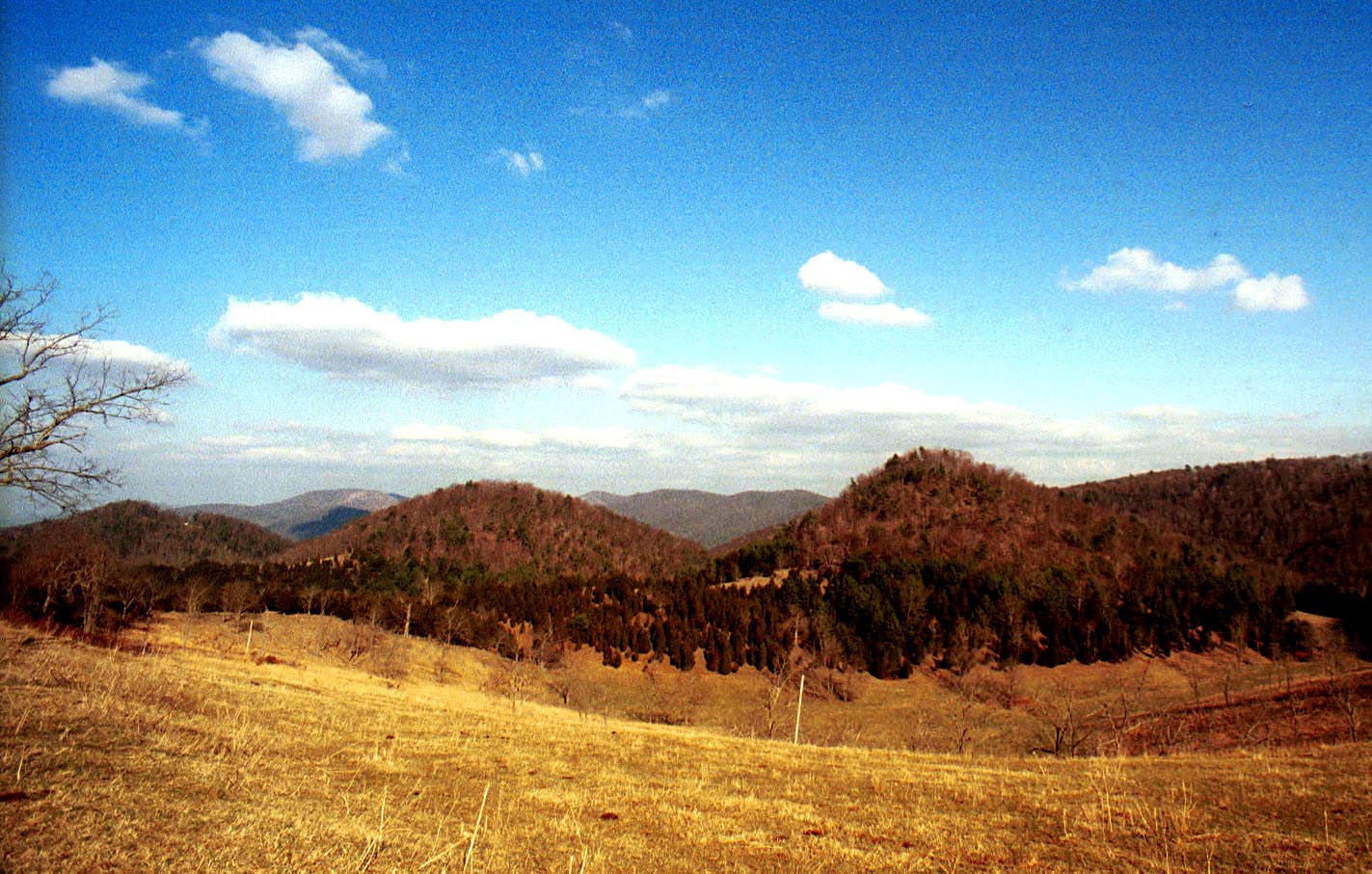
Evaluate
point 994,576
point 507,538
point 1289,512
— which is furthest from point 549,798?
point 1289,512

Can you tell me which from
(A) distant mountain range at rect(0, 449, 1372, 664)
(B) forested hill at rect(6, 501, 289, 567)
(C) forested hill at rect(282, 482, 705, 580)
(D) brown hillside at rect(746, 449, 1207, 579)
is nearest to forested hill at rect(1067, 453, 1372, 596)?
(A) distant mountain range at rect(0, 449, 1372, 664)

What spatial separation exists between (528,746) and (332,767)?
20.2ft

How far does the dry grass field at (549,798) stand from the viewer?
749cm

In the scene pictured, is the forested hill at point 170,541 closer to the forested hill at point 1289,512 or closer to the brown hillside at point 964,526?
the brown hillside at point 964,526

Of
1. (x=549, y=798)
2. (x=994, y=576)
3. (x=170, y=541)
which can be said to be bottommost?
(x=170, y=541)

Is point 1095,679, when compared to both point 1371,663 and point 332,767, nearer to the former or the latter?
point 1371,663

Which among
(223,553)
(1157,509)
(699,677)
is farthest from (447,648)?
(1157,509)

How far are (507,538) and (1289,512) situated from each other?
570ft

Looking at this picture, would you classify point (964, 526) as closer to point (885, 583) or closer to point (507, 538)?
point (885, 583)

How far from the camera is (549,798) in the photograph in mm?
11875

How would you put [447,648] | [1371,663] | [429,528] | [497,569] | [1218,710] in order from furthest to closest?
[429,528] < [497,569] < [447,648] < [1371,663] < [1218,710]

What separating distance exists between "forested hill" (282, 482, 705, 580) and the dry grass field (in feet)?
350

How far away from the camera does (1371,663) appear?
63406 mm

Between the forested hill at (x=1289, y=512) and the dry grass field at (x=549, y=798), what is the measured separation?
11776 centimetres
